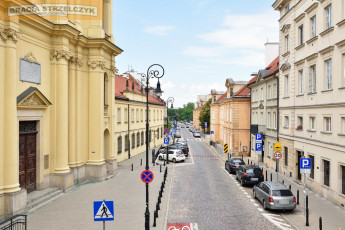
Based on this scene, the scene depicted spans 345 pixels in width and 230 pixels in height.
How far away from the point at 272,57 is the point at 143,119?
65.8 ft

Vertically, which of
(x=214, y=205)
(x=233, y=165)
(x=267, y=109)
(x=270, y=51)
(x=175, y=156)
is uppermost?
(x=270, y=51)

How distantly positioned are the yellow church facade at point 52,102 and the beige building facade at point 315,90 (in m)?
14.1

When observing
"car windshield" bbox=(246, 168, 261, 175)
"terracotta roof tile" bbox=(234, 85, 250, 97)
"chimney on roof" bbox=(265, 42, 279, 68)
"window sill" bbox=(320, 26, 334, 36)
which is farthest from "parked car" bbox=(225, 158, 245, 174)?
"chimney on roof" bbox=(265, 42, 279, 68)

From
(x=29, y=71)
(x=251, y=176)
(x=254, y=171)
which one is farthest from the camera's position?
(x=254, y=171)

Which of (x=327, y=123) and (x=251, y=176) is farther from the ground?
(x=327, y=123)

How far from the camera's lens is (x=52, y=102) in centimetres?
1805

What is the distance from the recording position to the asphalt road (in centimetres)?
1337

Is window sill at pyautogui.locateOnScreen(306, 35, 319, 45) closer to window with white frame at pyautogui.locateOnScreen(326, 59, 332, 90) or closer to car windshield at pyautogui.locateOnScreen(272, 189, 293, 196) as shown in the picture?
window with white frame at pyautogui.locateOnScreen(326, 59, 332, 90)

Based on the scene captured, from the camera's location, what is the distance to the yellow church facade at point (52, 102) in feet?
44.1

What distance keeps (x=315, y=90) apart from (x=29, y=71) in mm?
17471

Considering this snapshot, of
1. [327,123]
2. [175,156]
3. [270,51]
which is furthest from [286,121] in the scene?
[270,51]

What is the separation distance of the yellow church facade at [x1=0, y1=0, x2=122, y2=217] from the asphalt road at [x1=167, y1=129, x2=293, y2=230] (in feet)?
21.8

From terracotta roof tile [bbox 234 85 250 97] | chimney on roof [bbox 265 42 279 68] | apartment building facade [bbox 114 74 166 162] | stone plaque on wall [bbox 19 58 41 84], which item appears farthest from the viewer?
terracotta roof tile [bbox 234 85 250 97]

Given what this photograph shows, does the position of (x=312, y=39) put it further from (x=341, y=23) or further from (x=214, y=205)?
(x=214, y=205)
